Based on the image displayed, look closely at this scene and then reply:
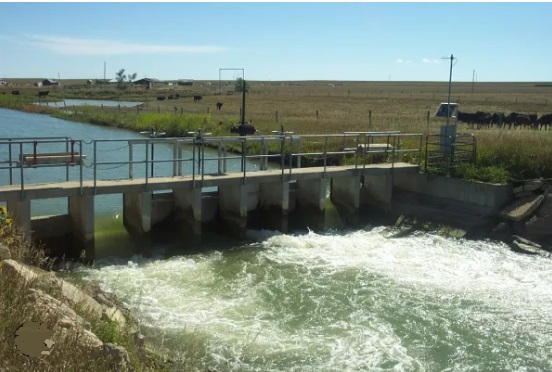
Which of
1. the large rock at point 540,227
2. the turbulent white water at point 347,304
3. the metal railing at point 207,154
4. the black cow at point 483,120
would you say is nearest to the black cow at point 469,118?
the black cow at point 483,120

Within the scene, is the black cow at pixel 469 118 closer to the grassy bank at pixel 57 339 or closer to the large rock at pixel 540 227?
the large rock at pixel 540 227

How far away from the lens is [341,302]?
12.4 meters

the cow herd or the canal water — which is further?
the cow herd

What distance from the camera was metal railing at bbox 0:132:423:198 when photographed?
15.2 m

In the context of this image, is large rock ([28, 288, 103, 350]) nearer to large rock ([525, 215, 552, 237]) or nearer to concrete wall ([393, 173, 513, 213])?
large rock ([525, 215, 552, 237])

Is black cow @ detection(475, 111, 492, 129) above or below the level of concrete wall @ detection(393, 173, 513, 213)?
above

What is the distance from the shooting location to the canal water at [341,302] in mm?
10070

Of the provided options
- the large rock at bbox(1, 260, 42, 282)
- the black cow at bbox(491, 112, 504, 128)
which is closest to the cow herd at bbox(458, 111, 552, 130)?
the black cow at bbox(491, 112, 504, 128)

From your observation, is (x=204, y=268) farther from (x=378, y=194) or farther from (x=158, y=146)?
(x=158, y=146)

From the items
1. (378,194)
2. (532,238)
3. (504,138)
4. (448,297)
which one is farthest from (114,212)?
(504,138)

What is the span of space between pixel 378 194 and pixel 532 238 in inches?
217

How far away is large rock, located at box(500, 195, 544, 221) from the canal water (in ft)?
4.14

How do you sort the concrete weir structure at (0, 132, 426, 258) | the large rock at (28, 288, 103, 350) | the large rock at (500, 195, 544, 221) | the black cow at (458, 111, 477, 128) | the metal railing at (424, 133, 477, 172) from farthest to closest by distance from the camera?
1. the black cow at (458, 111, 477, 128)
2. the metal railing at (424, 133, 477, 172)
3. the large rock at (500, 195, 544, 221)
4. the concrete weir structure at (0, 132, 426, 258)
5. the large rock at (28, 288, 103, 350)

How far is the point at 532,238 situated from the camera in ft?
56.4
